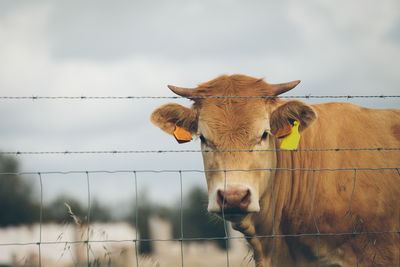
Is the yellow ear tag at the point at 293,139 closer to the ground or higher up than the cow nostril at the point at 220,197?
higher up

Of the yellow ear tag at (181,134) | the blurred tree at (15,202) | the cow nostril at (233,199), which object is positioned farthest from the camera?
the blurred tree at (15,202)

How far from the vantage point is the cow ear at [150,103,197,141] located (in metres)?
5.64

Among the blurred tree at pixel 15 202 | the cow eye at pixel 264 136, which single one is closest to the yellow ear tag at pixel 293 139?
the cow eye at pixel 264 136

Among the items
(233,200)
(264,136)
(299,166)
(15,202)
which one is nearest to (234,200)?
(233,200)

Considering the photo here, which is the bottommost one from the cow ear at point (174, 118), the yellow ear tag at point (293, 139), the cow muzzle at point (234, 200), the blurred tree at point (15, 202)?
the blurred tree at point (15, 202)

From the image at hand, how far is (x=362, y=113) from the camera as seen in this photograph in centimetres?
611

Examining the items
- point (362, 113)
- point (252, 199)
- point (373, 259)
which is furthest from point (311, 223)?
point (362, 113)

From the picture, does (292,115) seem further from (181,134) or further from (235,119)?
(181,134)

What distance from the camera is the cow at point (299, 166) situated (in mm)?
5180

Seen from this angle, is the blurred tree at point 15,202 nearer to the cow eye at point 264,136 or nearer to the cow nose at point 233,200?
the cow eye at point 264,136

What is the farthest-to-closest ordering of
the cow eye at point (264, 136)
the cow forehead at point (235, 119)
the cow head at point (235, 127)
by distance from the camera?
the cow eye at point (264, 136), the cow forehead at point (235, 119), the cow head at point (235, 127)

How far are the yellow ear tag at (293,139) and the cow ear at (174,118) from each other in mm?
1058

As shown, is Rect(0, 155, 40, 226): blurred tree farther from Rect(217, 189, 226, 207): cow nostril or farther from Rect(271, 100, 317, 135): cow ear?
Rect(217, 189, 226, 207): cow nostril

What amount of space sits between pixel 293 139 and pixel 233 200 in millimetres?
1289
